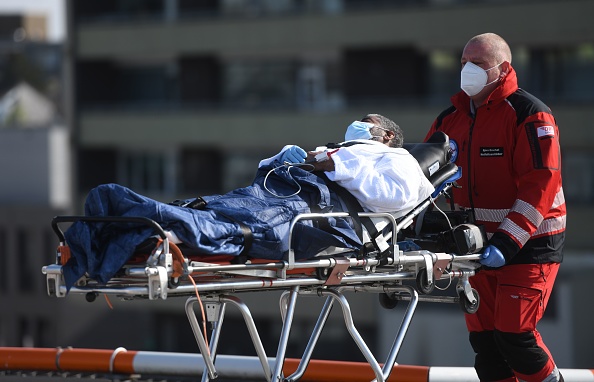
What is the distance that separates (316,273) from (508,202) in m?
1.34

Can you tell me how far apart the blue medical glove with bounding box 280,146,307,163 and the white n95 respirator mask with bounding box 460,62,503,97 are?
37.9 inches

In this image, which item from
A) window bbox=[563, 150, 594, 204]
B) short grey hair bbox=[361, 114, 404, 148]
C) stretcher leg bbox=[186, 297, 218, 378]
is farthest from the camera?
window bbox=[563, 150, 594, 204]

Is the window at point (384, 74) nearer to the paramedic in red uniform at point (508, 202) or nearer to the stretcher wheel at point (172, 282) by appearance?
the paramedic in red uniform at point (508, 202)

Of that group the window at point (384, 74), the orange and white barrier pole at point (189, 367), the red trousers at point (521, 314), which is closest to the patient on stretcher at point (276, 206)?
the red trousers at point (521, 314)

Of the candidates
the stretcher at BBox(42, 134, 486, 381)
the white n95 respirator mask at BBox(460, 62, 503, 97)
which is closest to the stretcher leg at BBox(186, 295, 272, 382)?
the stretcher at BBox(42, 134, 486, 381)

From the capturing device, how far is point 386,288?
554 centimetres

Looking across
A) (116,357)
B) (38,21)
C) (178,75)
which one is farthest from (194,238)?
(38,21)

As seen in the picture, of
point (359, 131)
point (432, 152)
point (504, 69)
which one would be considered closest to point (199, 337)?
point (359, 131)

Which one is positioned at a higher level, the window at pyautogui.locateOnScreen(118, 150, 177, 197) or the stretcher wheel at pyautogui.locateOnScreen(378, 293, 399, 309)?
the stretcher wheel at pyautogui.locateOnScreen(378, 293, 399, 309)

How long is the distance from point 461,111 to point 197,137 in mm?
25615

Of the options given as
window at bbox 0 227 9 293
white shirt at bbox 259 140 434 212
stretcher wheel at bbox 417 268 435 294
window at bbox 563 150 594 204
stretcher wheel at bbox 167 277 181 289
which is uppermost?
white shirt at bbox 259 140 434 212

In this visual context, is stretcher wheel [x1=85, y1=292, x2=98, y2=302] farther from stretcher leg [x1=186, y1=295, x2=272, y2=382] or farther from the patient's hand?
the patient's hand

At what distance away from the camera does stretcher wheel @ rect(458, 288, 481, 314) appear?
18.5ft

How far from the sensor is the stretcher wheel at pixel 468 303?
5648mm
